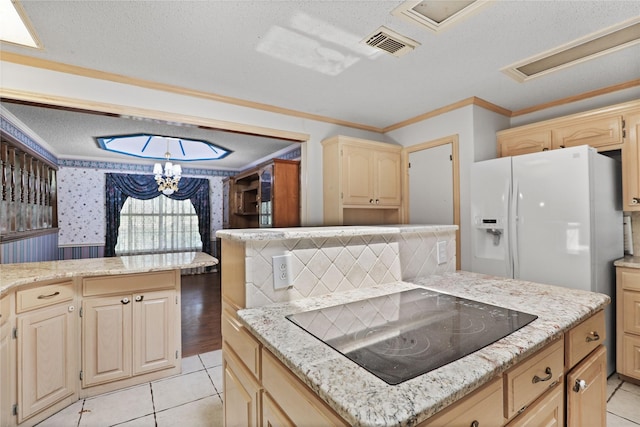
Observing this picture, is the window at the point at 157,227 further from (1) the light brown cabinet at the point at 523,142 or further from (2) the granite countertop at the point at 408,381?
(2) the granite countertop at the point at 408,381

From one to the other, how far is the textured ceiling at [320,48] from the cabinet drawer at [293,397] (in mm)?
1711

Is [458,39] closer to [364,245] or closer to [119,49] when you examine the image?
[364,245]

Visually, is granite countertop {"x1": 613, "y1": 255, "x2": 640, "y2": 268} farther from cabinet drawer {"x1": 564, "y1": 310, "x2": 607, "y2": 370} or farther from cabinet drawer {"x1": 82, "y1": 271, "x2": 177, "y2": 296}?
cabinet drawer {"x1": 82, "y1": 271, "x2": 177, "y2": 296}

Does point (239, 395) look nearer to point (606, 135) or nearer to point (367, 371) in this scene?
point (367, 371)

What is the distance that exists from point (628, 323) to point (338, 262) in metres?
2.47

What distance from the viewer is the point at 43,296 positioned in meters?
1.91

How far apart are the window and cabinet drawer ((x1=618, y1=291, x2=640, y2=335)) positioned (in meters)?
6.61

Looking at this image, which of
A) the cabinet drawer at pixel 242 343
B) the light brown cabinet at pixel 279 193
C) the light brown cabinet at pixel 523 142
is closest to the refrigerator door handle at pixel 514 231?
the light brown cabinet at pixel 523 142

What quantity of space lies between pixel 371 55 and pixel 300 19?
62cm

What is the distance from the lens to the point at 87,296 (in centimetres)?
211

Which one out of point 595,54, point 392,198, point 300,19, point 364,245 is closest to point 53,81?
point 300,19

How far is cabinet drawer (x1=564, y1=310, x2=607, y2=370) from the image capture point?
3.55ft

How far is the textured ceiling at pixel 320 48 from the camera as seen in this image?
1683 millimetres

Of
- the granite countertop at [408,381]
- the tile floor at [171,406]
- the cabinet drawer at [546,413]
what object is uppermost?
the granite countertop at [408,381]
